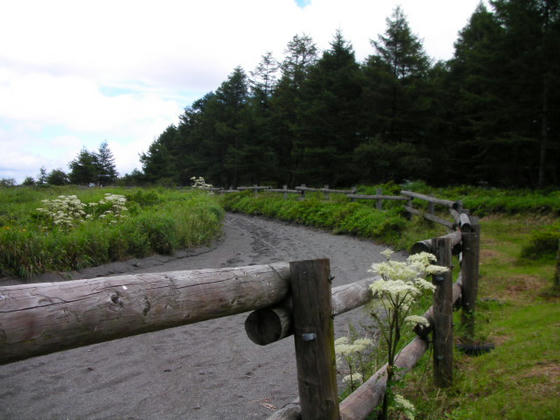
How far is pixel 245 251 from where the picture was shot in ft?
39.0

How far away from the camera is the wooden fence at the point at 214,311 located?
1.14 m

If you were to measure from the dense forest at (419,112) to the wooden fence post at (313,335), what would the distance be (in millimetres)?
20032

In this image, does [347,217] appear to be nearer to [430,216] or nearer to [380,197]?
[380,197]

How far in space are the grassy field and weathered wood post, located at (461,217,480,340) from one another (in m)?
Result: 0.16

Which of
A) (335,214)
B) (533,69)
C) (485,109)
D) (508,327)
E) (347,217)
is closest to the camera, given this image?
(508,327)

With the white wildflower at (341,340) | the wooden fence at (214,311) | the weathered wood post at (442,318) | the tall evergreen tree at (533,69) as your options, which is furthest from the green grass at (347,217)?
the tall evergreen tree at (533,69)

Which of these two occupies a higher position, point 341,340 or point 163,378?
point 341,340

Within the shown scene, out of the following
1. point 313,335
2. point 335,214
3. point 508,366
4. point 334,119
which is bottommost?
point 508,366

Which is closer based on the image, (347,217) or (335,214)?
(347,217)

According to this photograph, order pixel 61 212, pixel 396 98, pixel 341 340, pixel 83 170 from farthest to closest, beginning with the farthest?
pixel 83 170 → pixel 396 98 → pixel 61 212 → pixel 341 340

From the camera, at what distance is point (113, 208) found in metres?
12.7

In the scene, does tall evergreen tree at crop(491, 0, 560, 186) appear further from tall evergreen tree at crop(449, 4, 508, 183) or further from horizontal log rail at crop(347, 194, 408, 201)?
horizontal log rail at crop(347, 194, 408, 201)

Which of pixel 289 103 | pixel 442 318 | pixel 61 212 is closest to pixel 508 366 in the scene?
pixel 442 318

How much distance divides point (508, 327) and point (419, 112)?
25018 mm
